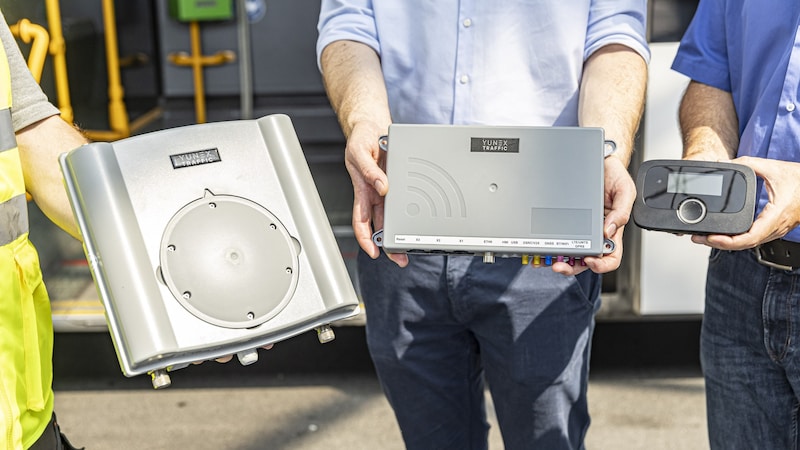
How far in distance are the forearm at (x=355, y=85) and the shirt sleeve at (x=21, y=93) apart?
461 mm

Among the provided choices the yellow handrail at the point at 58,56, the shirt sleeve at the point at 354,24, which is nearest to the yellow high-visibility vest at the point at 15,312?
the shirt sleeve at the point at 354,24

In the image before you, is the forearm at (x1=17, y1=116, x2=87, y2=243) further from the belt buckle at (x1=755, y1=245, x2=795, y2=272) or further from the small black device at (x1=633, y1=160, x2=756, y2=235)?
the belt buckle at (x1=755, y1=245, x2=795, y2=272)

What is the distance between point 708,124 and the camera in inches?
59.6

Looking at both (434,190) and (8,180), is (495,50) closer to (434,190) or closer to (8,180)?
(434,190)

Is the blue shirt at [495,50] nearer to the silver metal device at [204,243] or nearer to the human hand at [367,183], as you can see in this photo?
the human hand at [367,183]

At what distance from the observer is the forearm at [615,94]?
4.73 ft

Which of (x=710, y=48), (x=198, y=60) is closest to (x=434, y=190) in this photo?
(x=710, y=48)

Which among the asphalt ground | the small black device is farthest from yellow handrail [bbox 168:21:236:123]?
the small black device

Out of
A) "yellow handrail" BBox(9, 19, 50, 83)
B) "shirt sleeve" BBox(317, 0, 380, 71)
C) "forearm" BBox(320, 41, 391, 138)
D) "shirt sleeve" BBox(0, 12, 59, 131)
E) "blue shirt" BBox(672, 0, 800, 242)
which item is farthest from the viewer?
"yellow handrail" BBox(9, 19, 50, 83)

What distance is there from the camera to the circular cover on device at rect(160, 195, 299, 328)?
1.12m

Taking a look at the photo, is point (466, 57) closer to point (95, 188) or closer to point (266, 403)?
point (95, 188)

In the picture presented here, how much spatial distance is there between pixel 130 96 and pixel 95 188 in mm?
3428

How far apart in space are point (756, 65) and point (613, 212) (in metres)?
0.37

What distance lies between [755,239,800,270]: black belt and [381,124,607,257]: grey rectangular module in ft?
1.00
